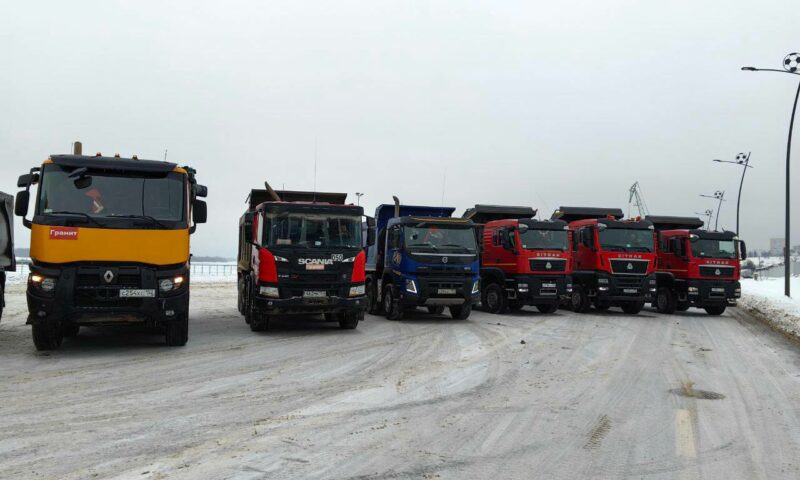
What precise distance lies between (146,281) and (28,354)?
2.35 m

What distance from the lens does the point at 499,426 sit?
613 cm

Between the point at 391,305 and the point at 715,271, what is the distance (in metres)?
11.1

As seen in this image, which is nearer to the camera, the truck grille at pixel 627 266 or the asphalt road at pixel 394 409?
the asphalt road at pixel 394 409

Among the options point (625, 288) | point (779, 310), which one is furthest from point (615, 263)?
point (779, 310)

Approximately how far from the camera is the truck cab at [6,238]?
12125 millimetres

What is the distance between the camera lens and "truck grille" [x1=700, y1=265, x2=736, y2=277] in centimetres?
2067

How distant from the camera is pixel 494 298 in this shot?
1959 cm

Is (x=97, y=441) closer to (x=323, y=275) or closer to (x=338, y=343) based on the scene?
(x=338, y=343)

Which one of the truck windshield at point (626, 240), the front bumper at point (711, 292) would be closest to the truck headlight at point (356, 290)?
the truck windshield at point (626, 240)

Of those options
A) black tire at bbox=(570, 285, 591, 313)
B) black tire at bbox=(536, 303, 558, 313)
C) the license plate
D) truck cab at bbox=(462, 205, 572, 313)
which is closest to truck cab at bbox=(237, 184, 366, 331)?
the license plate

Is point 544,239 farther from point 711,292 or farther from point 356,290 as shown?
point 356,290

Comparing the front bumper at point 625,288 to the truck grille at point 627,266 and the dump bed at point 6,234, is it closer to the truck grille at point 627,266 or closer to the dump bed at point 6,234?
the truck grille at point 627,266

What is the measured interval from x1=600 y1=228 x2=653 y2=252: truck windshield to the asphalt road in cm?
726

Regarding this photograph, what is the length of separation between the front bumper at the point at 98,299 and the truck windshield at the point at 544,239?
11.3 metres
